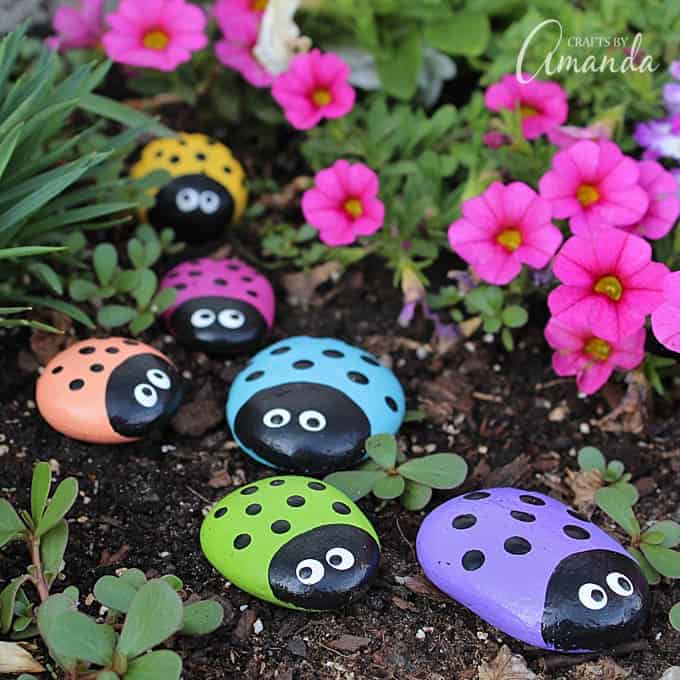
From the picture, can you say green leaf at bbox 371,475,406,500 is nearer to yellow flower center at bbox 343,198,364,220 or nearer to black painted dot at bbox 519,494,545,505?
black painted dot at bbox 519,494,545,505

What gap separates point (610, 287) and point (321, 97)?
100cm

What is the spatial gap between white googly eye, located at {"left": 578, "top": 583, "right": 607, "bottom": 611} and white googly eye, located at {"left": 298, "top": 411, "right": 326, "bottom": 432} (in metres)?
0.64

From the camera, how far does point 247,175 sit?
313 cm

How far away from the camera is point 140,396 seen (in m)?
2.19

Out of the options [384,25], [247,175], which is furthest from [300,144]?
[384,25]

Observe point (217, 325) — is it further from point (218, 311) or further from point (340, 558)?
point (340, 558)

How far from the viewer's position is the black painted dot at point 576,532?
6.18 feet

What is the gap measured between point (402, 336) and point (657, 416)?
0.66m

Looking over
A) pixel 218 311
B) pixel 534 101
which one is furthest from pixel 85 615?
pixel 534 101

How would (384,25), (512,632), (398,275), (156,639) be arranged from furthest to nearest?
1. (384,25)
2. (398,275)
3. (512,632)
4. (156,639)

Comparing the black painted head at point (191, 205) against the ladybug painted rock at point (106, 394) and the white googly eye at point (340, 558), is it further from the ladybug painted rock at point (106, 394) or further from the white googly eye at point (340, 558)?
the white googly eye at point (340, 558)

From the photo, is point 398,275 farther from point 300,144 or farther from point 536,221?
point 300,144

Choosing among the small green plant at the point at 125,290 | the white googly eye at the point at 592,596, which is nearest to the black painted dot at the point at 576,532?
the white googly eye at the point at 592,596

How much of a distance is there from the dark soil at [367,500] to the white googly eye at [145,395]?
140mm
